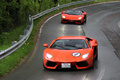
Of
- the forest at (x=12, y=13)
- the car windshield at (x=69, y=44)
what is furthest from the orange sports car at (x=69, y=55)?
the forest at (x=12, y=13)


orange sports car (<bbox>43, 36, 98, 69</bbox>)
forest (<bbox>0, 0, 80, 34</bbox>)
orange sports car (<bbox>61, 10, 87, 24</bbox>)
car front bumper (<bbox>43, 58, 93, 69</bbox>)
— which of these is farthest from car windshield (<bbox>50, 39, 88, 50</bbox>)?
forest (<bbox>0, 0, 80, 34</bbox>)

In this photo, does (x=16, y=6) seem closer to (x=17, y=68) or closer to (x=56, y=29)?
(x=56, y=29)

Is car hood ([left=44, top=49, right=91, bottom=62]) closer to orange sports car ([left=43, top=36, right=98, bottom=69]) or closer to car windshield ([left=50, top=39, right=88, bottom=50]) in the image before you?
orange sports car ([left=43, top=36, right=98, bottom=69])

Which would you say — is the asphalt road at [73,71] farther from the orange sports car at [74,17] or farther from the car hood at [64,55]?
the orange sports car at [74,17]

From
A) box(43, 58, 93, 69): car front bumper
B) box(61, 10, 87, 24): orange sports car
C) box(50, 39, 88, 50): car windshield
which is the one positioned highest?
box(50, 39, 88, 50): car windshield

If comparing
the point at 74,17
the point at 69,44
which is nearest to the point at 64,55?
the point at 69,44

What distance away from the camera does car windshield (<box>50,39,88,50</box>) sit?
11.9m

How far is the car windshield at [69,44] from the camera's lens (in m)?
11.9

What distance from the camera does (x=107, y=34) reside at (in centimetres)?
2145

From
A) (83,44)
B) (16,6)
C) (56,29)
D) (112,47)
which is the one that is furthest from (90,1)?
(83,44)

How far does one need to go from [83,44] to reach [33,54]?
395 centimetres

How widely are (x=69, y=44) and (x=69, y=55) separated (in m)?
0.98

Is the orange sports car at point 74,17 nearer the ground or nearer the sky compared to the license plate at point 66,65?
nearer the ground

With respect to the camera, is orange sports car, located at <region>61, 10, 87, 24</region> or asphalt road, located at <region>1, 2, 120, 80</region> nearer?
asphalt road, located at <region>1, 2, 120, 80</region>
